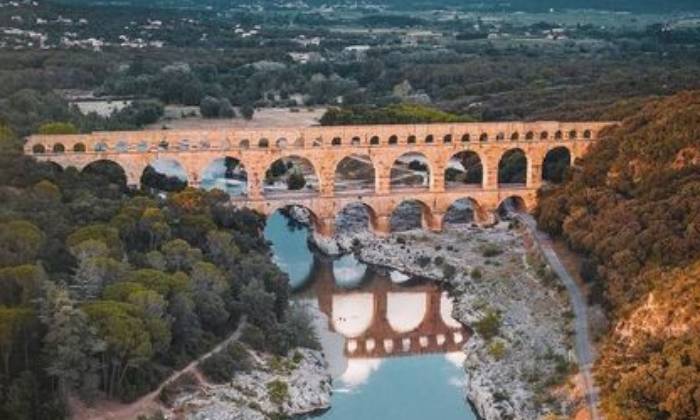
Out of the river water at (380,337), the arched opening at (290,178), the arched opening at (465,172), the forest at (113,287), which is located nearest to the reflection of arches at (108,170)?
the forest at (113,287)

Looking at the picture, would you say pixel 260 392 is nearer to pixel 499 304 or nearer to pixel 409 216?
pixel 499 304

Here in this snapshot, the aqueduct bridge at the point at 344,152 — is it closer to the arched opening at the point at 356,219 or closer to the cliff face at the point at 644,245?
the arched opening at the point at 356,219

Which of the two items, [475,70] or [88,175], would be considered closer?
[88,175]

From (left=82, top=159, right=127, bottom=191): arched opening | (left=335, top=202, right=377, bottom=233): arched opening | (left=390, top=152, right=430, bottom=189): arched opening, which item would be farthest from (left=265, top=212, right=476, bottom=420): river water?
(left=390, top=152, right=430, bottom=189): arched opening

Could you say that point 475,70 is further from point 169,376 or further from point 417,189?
point 169,376

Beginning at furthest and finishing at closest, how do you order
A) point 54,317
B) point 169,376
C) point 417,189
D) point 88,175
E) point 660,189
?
1. point 417,189
2. point 88,175
3. point 660,189
4. point 169,376
5. point 54,317

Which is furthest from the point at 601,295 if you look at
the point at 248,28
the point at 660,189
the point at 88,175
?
the point at 248,28

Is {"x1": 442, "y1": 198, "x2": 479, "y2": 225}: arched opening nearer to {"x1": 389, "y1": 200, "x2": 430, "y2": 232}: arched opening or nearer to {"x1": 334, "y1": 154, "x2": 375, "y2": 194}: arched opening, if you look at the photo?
{"x1": 389, "y1": 200, "x2": 430, "y2": 232}: arched opening

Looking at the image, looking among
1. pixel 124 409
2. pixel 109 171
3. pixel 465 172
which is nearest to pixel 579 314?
pixel 124 409
